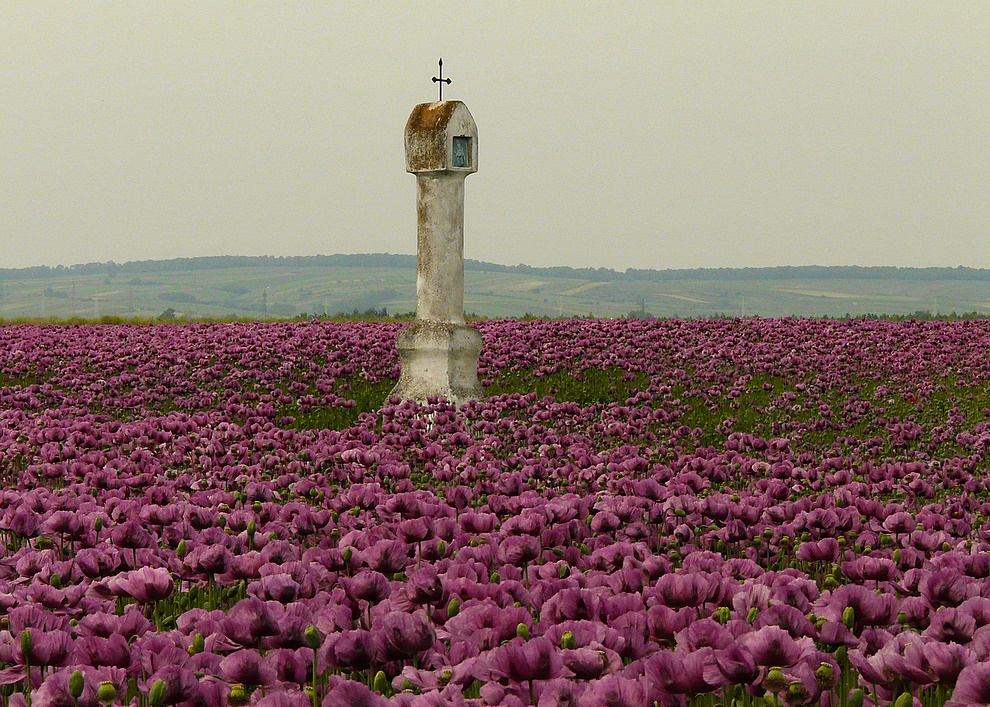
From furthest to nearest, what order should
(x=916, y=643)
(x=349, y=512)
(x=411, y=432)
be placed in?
(x=411, y=432) < (x=349, y=512) < (x=916, y=643)

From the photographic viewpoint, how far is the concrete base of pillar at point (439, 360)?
573 inches

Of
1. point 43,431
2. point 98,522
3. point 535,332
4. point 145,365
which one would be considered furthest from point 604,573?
point 535,332

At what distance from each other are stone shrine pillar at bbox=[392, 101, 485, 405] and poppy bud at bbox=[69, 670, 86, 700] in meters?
11.5

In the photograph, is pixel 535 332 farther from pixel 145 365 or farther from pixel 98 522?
pixel 98 522

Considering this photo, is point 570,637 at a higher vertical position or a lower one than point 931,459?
higher

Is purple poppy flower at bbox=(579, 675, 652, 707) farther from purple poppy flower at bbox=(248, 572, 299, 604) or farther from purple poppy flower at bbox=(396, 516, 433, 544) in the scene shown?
purple poppy flower at bbox=(396, 516, 433, 544)

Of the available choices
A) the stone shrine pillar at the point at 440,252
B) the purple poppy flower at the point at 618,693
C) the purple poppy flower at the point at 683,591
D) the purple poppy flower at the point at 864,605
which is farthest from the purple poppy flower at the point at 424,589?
the stone shrine pillar at the point at 440,252

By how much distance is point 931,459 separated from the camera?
10938 mm

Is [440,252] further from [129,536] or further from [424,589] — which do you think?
[424,589]

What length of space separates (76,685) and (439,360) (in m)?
11.9

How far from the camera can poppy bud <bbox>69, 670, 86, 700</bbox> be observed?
2.77m

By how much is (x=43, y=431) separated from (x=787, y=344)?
→ 15.2m

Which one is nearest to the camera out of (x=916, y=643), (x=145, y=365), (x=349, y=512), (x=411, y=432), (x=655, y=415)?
(x=916, y=643)

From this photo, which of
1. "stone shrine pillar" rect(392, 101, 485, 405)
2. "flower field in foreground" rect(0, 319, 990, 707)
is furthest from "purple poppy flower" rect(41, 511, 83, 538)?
"stone shrine pillar" rect(392, 101, 485, 405)
